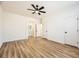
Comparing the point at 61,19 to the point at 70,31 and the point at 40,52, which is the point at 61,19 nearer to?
the point at 70,31

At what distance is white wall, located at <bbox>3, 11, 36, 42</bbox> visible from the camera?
327 inches

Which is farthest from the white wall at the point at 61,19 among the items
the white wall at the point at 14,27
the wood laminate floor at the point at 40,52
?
the white wall at the point at 14,27

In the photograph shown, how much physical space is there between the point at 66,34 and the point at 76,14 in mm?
1628

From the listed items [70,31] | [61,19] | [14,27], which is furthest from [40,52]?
Result: [14,27]

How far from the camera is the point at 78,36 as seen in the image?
5898 millimetres

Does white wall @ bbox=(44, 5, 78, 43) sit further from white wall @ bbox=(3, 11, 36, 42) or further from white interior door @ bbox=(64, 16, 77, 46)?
white wall @ bbox=(3, 11, 36, 42)

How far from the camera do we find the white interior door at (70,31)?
618cm

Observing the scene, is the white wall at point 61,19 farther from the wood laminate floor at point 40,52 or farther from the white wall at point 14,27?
the white wall at point 14,27

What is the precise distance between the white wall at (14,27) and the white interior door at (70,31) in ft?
15.6

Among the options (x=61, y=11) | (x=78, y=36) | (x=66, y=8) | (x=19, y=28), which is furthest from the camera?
(x=19, y=28)

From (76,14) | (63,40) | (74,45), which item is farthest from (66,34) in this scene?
(76,14)

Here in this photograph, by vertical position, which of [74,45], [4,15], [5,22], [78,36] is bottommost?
[74,45]

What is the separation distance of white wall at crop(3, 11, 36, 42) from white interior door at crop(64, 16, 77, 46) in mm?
4756

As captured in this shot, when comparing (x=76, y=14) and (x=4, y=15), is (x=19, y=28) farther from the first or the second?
(x=76, y=14)
